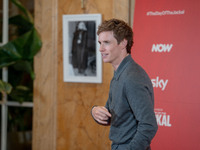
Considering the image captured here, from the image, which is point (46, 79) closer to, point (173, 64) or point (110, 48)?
point (173, 64)

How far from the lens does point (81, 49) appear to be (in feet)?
10.4

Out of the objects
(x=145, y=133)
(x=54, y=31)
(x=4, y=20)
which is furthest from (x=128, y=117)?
(x=4, y=20)

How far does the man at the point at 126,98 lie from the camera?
1.37 m

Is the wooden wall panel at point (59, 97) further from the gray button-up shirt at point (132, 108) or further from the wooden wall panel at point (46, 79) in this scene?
the gray button-up shirt at point (132, 108)

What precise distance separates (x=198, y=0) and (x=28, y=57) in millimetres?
1991

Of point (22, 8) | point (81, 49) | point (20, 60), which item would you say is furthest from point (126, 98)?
point (22, 8)

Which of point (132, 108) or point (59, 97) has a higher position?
point (132, 108)

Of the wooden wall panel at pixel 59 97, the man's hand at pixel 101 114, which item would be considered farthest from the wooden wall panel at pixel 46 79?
the man's hand at pixel 101 114

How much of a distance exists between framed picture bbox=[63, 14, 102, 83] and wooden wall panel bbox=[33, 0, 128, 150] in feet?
0.23

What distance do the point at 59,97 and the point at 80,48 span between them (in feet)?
2.01

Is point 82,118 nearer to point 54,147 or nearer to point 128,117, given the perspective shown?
point 54,147

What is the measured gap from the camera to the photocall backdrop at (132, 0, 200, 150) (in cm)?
234

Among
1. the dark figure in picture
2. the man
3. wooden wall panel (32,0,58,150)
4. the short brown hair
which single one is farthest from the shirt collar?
wooden wall panel (32,0,58,150)

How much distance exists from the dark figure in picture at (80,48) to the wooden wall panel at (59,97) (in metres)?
0.16
